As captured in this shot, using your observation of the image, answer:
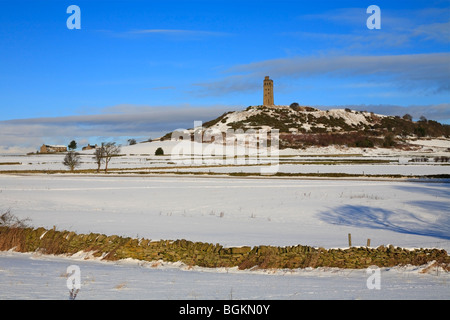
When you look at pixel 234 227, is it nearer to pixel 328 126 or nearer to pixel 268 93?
pixel 328 126

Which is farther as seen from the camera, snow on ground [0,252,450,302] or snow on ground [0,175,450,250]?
snow on ground [0,175,450,250]

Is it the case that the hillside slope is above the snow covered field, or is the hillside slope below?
above

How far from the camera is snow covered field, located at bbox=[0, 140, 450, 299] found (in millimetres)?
10172

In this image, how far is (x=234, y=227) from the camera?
22.0 metres

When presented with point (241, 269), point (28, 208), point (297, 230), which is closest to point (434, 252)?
point (241, 269)

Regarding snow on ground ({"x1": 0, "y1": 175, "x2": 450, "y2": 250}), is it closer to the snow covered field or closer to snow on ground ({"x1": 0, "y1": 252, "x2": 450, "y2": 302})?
the snow covered field

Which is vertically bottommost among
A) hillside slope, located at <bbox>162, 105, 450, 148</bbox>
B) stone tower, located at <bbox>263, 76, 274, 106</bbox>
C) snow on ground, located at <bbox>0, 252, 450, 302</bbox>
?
snow on ground, located at <bbox>0, 252, 450, 302</bbox>

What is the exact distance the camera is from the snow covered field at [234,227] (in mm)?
10172

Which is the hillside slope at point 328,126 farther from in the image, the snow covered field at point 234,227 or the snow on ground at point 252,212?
the snow on ground at point 252,212

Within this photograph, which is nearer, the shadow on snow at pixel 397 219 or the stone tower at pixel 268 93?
the shadow on snow at pixel 397 219

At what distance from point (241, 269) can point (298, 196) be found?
2037 centimetres

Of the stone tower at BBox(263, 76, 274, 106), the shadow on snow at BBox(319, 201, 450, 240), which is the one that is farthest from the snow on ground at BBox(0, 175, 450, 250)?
the stone tower at BBox(263, 76, 274, 106)

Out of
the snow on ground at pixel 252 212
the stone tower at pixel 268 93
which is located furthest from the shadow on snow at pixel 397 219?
the stone tower at pixel 268 93

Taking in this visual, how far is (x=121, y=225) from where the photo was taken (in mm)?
21359
